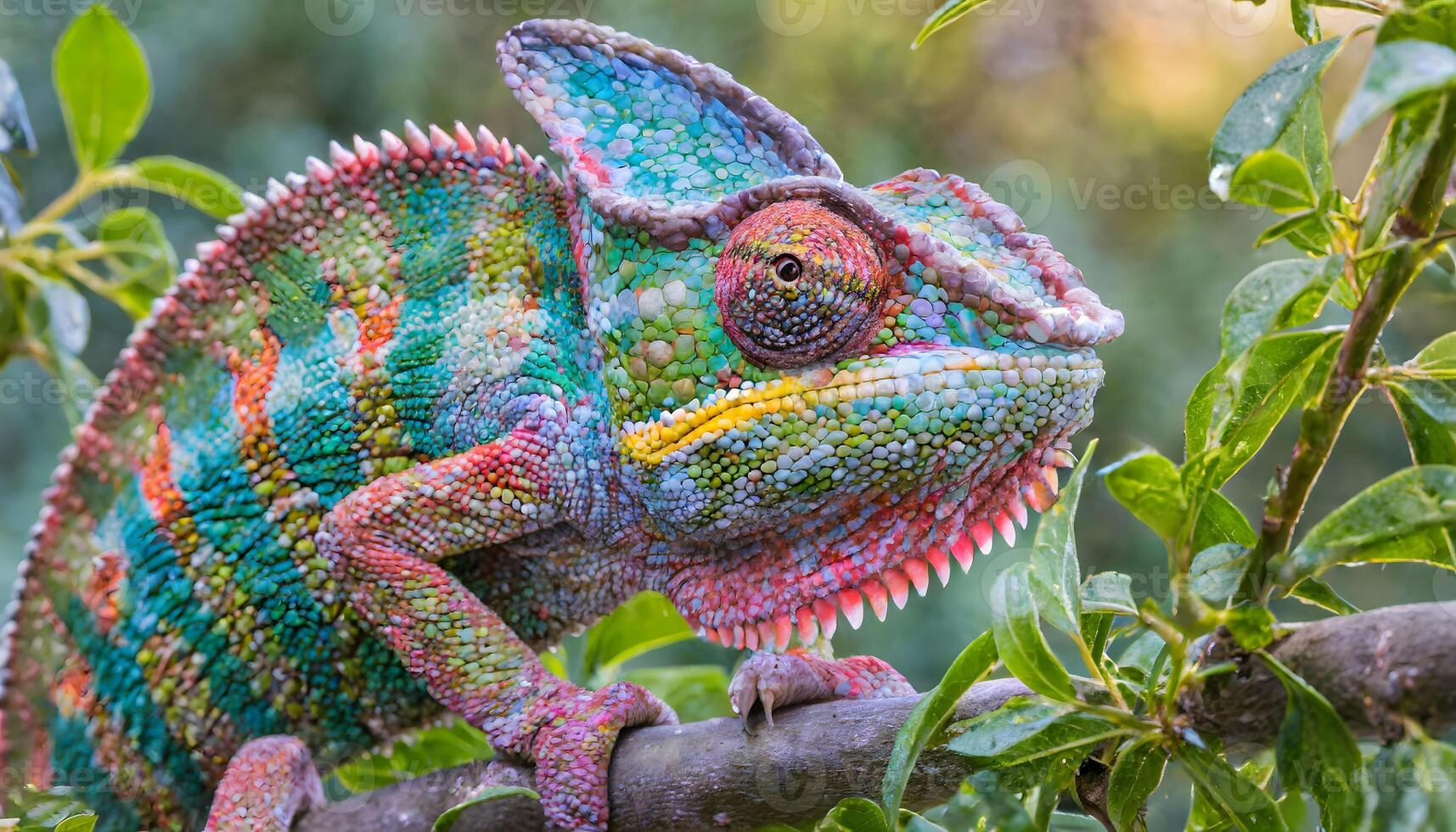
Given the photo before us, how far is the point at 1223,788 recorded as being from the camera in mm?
1328

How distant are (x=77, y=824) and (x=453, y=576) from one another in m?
0.64

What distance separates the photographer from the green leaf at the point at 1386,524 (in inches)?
45.0

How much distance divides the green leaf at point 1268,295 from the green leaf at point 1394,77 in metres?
0.24

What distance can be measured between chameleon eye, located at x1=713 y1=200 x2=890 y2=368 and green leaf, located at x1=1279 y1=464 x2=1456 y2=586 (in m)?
0.79

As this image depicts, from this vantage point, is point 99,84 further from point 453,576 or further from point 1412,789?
point 1412,789

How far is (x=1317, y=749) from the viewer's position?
3.96 ft

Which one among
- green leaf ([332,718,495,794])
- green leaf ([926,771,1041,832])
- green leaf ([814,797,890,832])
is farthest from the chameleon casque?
green leaf ([926,771,1041,832])

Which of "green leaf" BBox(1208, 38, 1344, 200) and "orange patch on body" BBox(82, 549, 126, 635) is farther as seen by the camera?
"orange patch on body" BBox(82, 549, 126, 635)

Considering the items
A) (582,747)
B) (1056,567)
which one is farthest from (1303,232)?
(582,747)

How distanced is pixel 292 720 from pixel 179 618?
273mm

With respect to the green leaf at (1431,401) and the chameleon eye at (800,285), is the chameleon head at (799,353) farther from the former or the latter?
the green leaf at (1431,401)

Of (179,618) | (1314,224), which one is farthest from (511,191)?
(1314,224)

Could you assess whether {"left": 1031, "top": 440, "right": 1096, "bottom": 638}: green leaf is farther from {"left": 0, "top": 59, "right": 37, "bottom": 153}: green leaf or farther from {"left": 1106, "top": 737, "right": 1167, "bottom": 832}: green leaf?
{"left": 0, "top": 59, "right": 37, "bottom": 153}: green leaf

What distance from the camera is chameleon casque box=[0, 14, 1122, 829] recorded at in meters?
1.87
